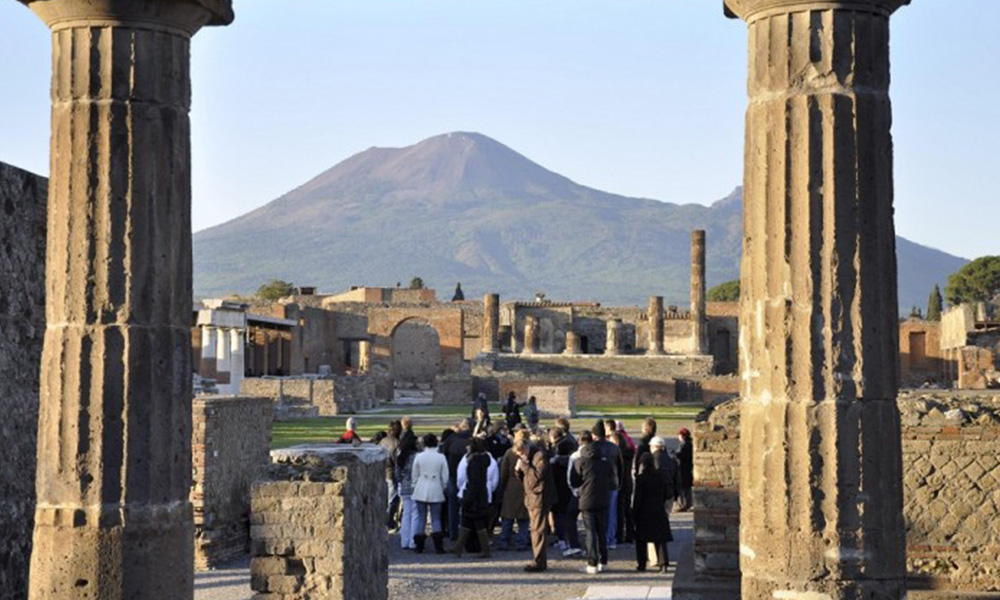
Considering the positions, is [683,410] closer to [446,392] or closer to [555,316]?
[446,392]

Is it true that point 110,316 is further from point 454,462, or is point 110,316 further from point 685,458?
point 685,458

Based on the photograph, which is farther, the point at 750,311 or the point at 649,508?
the point at 649,508

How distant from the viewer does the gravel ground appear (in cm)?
1109

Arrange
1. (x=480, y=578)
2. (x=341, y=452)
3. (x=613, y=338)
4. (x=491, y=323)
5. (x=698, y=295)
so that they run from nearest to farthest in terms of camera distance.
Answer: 1. (x=341, y=452)
2. (x=480, y=578)
3. (x=491, y=323)
4. (x=613, y=338)
5. (x=698, y=295)

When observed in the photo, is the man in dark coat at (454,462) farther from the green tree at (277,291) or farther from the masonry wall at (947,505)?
the green tree at (277,291)

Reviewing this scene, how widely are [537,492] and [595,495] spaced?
1.84 ft

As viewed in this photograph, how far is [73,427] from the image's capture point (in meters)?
6.29

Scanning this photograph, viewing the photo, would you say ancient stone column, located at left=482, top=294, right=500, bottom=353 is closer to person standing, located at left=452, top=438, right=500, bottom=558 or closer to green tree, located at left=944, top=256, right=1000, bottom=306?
green tree, located at left=944, top=256, right=1000, bottom=306

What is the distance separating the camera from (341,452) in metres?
8.91

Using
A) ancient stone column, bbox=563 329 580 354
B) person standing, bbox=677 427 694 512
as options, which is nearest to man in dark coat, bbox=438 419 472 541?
person standing, bbox=677 427 694 512

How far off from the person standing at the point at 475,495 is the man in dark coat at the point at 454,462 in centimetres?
29

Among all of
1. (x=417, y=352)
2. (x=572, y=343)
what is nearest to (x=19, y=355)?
(x=572, y=343)

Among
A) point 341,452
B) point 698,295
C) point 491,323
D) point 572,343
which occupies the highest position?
point 698,295

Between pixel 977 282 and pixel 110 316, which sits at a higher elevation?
pixel 977 282
